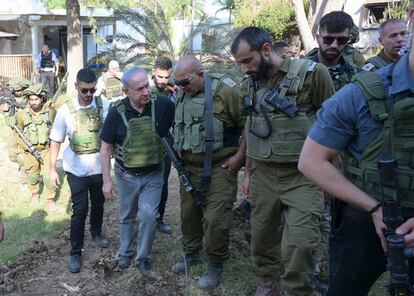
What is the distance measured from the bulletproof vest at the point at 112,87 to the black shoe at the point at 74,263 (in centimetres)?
407

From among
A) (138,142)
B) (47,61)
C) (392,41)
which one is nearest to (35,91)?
(138,142)

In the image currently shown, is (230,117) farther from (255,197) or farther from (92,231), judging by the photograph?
(92,231)

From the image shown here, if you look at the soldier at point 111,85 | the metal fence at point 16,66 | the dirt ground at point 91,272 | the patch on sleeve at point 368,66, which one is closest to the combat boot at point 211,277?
the dirt ground at point 91,272

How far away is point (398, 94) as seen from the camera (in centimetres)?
187

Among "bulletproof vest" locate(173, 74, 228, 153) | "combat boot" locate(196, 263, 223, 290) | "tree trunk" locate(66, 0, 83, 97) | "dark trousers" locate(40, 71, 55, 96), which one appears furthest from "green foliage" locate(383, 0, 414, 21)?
"combat boot" locate(196, 263, 223, 290)

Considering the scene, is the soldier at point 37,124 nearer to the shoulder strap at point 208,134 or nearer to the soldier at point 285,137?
the shoulder strap at point 208,134

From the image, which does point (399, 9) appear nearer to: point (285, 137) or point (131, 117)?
point (131, 117)

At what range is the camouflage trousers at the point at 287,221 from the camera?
9.65 feet

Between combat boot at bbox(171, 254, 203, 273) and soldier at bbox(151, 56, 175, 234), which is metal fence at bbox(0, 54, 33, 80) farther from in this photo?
combat boot at bbox(171, 254, 203, 273)

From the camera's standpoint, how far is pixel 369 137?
1.99m

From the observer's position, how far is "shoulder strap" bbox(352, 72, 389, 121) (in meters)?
1.90

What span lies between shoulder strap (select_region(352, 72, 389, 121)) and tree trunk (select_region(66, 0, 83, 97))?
13.4 meters

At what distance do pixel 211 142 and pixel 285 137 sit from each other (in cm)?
71

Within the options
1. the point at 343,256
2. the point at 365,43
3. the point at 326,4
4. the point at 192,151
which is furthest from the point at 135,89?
the point at 365,43
